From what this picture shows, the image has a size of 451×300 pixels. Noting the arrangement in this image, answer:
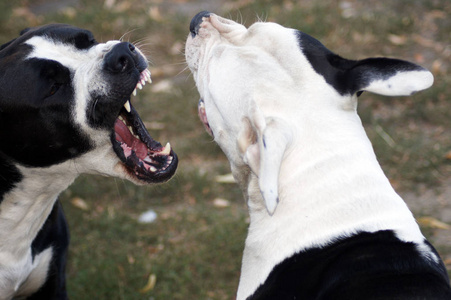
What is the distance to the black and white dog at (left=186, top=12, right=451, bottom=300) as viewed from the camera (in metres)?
2.13

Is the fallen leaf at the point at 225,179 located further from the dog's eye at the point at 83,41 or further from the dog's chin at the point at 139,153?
the dog's eye at the point at 83,41

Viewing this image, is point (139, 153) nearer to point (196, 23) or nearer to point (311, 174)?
point (196, 23)

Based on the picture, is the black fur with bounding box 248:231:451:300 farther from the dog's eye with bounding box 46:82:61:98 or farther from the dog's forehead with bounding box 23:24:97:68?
the dog's forehead with bounding box 23:24:97:68

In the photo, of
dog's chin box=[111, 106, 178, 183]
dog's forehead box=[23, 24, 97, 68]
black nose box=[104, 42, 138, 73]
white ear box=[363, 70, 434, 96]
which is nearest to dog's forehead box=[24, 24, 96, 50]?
dog's forehead box=[23, 24, 97, 68]

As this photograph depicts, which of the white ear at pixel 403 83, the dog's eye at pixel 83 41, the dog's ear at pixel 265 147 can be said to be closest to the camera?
the dog's ear at pixel 265 147

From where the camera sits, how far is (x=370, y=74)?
2.52m

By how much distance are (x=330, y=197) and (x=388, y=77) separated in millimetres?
617

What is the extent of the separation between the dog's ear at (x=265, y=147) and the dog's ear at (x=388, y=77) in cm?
47

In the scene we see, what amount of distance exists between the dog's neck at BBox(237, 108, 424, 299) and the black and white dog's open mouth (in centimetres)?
84

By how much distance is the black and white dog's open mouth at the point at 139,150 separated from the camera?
2957mm

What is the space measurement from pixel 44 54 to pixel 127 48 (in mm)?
410

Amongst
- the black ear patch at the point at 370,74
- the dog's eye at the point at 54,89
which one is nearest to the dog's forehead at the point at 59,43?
the dog's eye at the point at 54,89

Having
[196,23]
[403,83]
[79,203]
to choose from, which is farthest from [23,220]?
[403,83]

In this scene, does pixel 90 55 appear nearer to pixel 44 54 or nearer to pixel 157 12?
pixel 44 54
